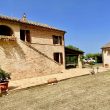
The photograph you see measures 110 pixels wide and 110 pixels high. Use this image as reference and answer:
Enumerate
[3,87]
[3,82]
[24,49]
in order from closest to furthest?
[3,87] → [3,82] → [24,49]

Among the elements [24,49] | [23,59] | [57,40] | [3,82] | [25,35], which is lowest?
[3,82]

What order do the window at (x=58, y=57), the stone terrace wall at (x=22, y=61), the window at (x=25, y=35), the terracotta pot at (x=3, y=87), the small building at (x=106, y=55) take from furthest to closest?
the small building at (x=106, y=55) < the window at (x=58, y=57) < the window at (x=25, y=35) < the stone terrace wall at (x=22, y=61) < the terracotta pot at (x=3, y=87)

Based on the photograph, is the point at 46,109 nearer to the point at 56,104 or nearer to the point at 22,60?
the point at 56,104

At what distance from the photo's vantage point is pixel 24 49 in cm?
2123

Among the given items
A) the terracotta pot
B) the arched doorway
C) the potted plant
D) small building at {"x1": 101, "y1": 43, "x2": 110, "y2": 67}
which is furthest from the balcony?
small building at {"x1": 101, "y1": 43, "x2": 110, "y2": 67}

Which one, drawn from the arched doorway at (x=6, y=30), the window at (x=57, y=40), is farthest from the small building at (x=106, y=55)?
the arched doorway at (x=6, y=30)

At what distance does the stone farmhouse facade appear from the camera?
19.7 meters

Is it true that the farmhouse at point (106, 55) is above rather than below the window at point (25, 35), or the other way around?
below

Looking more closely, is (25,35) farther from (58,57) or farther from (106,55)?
(106,55)

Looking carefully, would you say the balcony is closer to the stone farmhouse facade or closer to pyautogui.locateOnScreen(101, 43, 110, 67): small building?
the stone farmhouse facade

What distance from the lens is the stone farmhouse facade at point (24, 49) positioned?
64.7 ft

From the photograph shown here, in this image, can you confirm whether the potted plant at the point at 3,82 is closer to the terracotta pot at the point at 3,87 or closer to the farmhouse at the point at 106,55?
the terracotta pot at the point at 3,87

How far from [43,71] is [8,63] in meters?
4.58

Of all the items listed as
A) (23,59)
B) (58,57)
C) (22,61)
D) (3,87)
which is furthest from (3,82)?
(58,57)
